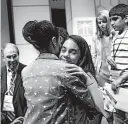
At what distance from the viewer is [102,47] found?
2.92m

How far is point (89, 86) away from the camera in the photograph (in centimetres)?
128

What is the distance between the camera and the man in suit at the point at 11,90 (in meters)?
2.31

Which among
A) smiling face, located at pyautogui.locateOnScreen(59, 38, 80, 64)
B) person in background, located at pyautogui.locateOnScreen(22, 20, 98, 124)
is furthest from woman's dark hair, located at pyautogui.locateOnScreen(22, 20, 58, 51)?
smiling face, located at pyautogui.locateOnScreen(59, 38, 80, 64)

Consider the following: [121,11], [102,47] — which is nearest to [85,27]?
[102,47]

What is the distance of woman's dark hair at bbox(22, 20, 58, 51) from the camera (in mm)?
1310

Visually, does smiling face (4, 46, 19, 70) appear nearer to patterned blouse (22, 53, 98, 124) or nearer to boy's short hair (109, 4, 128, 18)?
boy's short hair (109, 4, 128, 18)

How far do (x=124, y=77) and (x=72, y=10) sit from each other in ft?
4.04

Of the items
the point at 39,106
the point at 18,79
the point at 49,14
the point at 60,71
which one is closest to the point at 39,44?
the point at 60,71

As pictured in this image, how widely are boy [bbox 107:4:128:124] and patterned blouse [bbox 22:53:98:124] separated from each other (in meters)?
0.97

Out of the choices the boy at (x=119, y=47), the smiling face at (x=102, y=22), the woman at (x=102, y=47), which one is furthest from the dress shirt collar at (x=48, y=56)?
the smiling face at (x=102, y=22)

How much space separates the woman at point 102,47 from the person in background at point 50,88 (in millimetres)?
1577

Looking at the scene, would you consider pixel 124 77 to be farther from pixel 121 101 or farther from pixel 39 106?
pixel 39 106

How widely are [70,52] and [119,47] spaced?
A: 0.54 m

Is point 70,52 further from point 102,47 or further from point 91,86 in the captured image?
point 102,47
